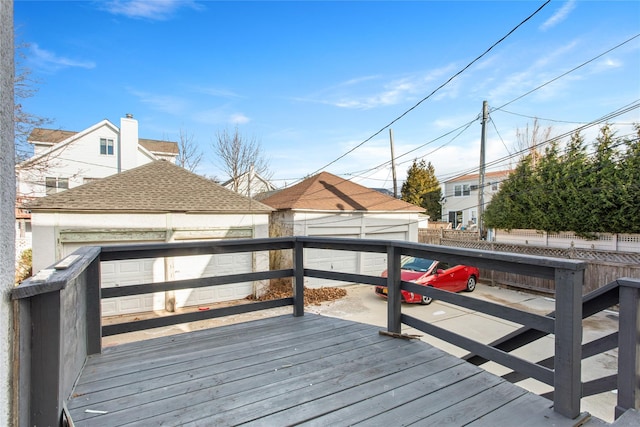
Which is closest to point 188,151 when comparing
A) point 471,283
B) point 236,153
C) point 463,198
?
point 236,153

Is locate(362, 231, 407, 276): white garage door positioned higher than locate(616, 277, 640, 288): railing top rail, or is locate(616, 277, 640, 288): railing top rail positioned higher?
locate(616, 277, 640, 288): railing top rail

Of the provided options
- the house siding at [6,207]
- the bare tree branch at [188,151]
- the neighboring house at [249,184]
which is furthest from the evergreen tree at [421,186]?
the house siding at [6,207]

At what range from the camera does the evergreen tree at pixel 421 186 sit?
91.4 ft

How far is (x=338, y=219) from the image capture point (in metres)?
12.7

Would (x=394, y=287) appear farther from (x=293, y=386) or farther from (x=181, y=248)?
(x=181, y=248)

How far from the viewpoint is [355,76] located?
12.1 m

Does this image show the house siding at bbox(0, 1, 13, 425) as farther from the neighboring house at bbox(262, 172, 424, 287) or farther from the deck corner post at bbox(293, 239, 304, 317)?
the neighboring house at bbox(262, 172, 424, 287)

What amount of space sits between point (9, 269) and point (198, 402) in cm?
128

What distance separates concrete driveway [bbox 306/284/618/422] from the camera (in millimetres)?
5613

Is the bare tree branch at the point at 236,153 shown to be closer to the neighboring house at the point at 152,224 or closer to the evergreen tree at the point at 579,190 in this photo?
the neighboring house at the point at 152,224

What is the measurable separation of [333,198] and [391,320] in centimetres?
1056

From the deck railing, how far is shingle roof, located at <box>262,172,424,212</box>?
8955mm

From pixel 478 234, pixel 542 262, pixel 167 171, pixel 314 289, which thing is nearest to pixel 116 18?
pixel 167 171

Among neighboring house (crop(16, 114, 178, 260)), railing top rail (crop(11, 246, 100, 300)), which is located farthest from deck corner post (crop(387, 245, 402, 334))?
neighboring house (crop(16, 114, 178, 260))
